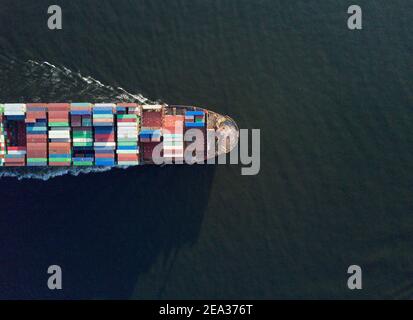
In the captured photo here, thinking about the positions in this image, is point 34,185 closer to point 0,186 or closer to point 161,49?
point 0,186

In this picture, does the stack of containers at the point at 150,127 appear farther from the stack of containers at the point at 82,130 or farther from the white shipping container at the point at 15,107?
the white shipping container at the point at 15,107

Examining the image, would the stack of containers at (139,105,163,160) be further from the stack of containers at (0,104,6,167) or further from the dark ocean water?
the stack of containers at (0,104,6,167)
